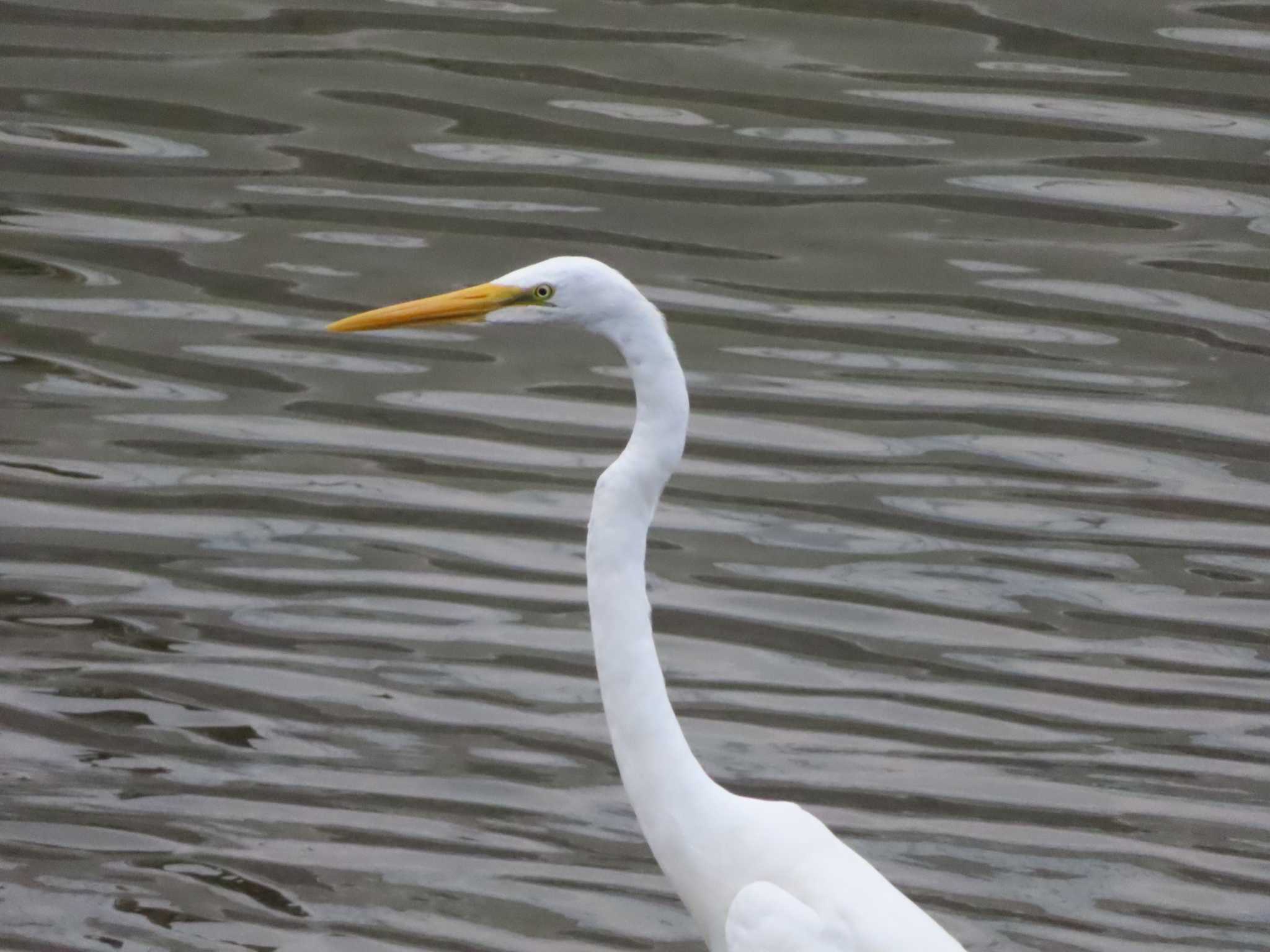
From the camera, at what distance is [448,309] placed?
3.44 m

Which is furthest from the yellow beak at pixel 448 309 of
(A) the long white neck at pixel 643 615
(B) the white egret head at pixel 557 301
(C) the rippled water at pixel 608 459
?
(C) the rippled water at pixel 608 459

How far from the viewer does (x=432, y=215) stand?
702 centimetres

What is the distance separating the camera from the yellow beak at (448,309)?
337 cm

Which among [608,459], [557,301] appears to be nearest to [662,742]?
[557,301]

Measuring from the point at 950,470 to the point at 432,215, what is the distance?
2107 millimetres

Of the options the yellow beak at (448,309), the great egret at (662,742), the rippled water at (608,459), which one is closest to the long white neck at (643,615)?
the great egret at (662,742)

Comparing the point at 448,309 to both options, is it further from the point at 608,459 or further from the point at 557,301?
the point at 608,459

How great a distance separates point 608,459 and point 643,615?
2523 millimetres

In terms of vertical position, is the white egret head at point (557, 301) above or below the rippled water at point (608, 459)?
above

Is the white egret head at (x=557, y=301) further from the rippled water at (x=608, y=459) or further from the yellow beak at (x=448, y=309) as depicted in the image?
the rippled water at (x=608, y=459)

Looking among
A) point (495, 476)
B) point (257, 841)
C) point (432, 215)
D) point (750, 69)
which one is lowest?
point (257, 841)

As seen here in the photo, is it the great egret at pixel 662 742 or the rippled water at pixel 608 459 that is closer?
the great egret at pixel 662 742

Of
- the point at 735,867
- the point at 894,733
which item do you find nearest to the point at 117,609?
the point at 894,733

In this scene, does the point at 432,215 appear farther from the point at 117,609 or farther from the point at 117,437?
the point at 117,609
